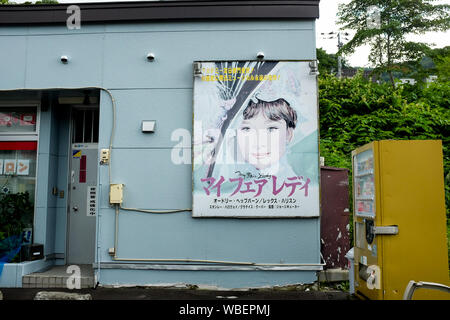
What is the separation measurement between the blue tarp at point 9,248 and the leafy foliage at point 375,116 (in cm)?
620

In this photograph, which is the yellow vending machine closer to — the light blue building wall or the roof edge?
the light blue building wall

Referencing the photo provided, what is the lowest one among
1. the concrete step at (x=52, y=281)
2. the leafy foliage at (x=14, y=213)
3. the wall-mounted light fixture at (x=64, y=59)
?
the concrete step at (x=52, y=281)

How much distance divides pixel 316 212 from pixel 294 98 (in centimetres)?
189

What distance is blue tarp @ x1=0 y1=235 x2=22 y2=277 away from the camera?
19.7 ft

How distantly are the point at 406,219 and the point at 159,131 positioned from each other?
392 centimetres

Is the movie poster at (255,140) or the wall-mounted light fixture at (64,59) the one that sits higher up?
the wall-mounted light fixture at (64,59)

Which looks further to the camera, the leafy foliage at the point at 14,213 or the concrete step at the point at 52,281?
the leafy foliage at the point at 14,213

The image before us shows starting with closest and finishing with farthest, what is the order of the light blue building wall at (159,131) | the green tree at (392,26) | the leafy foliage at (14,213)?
the light blue building wall at (159,131) < the leafy foliage at (14,213) < the green tree at (392,26)

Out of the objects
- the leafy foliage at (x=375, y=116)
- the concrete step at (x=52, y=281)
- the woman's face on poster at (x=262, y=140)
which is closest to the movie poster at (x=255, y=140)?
the woman's face on poster at (x=262, y=140)

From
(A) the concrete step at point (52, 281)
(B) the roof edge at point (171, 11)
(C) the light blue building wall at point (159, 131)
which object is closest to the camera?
(C) the light blue building wall at point (159, 131)

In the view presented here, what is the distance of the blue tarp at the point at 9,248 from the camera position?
6.00 m

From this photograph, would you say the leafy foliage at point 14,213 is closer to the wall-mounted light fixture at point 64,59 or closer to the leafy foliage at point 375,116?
the wall-mounted light fixture at point 64,59

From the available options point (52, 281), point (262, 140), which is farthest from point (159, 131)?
point (52, 281)

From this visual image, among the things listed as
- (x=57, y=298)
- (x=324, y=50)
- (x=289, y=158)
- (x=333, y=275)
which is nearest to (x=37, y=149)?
(x=57, y=298)
